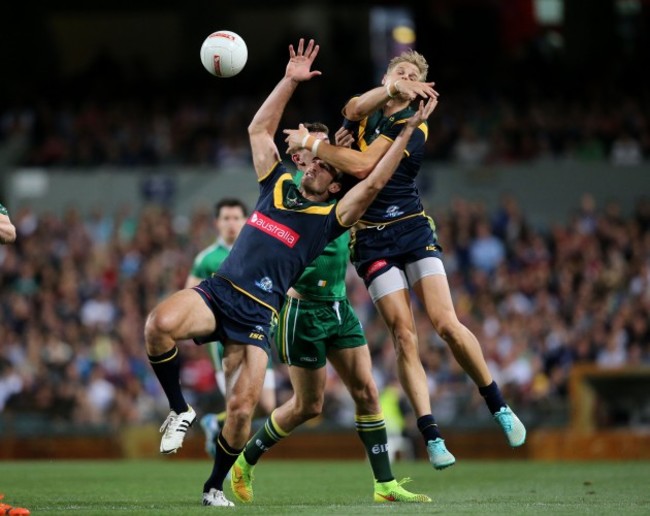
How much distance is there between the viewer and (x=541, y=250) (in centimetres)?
2348

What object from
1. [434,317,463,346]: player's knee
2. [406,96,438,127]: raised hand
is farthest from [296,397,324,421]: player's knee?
[406,96,438,127]: raised hand

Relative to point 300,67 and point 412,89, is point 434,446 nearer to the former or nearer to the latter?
point 412,89

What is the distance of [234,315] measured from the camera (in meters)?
9.58

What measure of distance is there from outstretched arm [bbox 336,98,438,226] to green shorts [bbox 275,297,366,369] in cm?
116

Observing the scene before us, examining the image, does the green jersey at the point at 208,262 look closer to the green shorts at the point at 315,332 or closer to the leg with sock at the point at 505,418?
the green shorts at the point at 315,332

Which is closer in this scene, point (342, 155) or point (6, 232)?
point (6, 232)

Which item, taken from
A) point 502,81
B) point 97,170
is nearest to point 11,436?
point 97,170

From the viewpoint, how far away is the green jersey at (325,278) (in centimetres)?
1090

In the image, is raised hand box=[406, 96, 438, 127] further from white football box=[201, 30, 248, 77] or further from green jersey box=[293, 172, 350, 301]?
white football box=[201, 30, 248, 77]

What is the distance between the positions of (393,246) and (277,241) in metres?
1.40

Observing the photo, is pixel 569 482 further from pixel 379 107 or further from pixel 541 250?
pixel 541 250

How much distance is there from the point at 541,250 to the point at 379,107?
1354cm

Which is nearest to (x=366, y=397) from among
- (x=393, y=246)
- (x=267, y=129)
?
(x=393, y=246)

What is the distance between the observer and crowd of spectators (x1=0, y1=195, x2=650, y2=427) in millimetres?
20812
